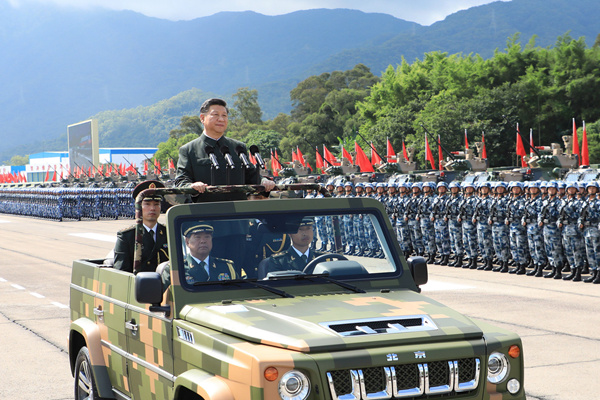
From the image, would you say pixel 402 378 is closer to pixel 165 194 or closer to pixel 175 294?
pixel 175 294

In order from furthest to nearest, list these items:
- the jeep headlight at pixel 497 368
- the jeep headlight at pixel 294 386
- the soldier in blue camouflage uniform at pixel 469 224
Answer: the soldier in blue camouflage uniform at pixel 469 224 → the jeep headlight at pixel 497 368 → the jeep headlight at pixel 294 386

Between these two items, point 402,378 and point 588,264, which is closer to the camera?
point 402,378

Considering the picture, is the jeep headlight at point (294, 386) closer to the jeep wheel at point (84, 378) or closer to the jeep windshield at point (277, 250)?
the jeep windshield at point (277, 250)

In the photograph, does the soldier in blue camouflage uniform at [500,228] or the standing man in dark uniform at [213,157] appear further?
Answer: the soldier in blue camouflage uniform at [500,228]

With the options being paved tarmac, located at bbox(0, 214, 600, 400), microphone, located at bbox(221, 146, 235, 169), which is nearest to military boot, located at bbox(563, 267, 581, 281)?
paved tarmac, located at bbox(0, 214, 600, 400)

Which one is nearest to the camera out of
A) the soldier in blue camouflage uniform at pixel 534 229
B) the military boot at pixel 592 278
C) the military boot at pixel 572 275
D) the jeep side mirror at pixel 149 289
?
the jeep side mirror at pixel 149 289

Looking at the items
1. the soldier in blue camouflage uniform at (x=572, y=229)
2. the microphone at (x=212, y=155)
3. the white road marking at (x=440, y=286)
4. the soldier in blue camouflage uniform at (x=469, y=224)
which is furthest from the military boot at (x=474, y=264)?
the microphone at (x=212, y=155)

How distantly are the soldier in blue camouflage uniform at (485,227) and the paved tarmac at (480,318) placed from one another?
50 cm

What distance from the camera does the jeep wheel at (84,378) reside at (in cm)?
554

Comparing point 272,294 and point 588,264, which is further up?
point 272,294

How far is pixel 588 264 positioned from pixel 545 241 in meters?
0.92

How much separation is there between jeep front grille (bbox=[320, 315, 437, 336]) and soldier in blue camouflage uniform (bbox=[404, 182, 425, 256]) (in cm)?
1616

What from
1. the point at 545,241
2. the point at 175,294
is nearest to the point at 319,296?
Result: the point at 175,294

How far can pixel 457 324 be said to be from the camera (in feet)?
13.1
